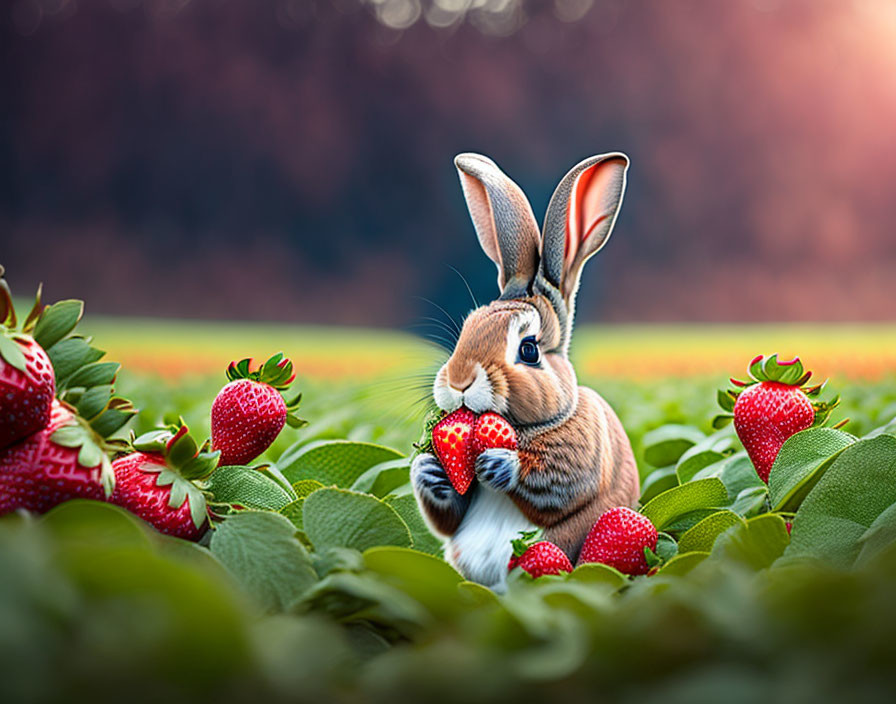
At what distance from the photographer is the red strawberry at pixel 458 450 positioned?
2.56 feet

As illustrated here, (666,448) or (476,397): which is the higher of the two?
(476,397)

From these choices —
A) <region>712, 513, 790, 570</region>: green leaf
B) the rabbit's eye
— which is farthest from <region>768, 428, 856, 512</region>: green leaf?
the rabbit's eye

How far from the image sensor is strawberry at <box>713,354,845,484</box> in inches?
32.7

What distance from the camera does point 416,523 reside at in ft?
2.81

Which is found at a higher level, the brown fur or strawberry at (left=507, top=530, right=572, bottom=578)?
the brown fur

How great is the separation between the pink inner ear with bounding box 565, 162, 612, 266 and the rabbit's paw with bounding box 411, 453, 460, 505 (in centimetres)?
27

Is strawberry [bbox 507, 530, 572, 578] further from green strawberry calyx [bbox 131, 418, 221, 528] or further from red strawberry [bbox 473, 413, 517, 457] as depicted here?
green strawberry calyx [bbox 131, 418, 221, 528]

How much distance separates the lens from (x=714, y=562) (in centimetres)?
55

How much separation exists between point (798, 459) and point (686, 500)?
112 mm

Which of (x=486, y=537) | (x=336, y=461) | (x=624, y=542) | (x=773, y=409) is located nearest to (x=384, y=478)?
(x=336, y=461)

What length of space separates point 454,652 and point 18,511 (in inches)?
12.5

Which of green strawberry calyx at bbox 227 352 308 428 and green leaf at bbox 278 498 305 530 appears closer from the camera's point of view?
green leaf at bbox 278 498 305 530

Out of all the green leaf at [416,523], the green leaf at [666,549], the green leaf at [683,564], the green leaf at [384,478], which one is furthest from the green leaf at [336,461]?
the green leaf at [683,564]

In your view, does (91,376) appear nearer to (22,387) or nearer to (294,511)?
(22,387)
